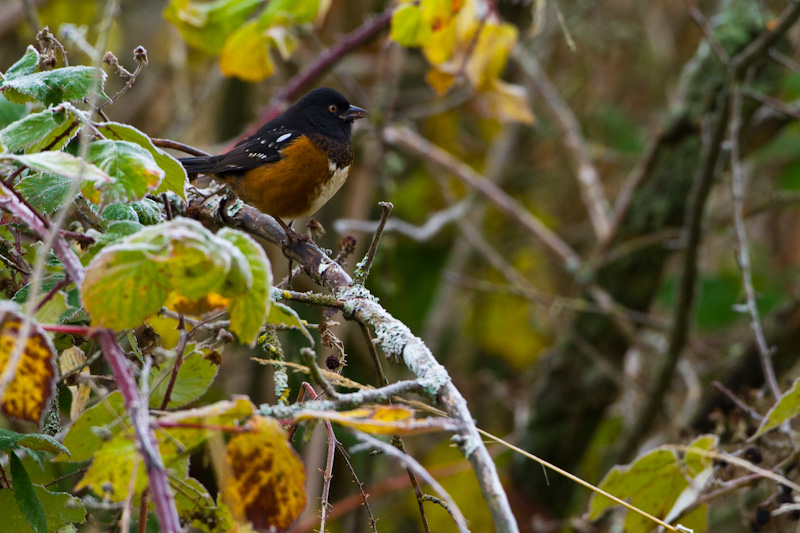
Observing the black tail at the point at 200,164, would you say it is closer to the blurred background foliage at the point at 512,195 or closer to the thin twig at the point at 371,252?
the blurred background foliage at the point at 512,195

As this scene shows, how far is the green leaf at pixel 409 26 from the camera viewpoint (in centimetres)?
250

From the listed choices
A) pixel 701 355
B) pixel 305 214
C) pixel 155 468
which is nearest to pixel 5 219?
pixel 155 468

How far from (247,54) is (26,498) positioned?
209 centimetres

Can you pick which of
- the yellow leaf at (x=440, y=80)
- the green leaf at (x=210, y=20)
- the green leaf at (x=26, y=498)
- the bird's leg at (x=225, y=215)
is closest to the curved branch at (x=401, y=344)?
the bird's leg at (x=225, y=215)

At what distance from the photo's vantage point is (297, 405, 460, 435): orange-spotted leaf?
2.88 feet

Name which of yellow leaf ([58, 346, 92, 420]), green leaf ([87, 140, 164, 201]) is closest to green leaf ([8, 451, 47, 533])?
yellow leaf ([58, 346, 92, 420])

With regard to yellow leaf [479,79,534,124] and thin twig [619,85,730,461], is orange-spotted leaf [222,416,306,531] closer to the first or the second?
thin twig [619,85,730,461]

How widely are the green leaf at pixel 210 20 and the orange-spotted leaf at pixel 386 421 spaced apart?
2.31 meters

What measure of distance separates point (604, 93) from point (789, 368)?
370 cm

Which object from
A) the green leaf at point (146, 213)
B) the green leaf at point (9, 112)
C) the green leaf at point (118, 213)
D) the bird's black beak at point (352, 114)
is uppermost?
the green leaf at point (9, 112)

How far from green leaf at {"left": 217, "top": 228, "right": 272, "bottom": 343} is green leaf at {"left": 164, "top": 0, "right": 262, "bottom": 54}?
215 cm

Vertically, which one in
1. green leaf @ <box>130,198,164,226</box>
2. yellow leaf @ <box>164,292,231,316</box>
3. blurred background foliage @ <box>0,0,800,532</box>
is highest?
green leaf @ <box>130,198,164,226</box>

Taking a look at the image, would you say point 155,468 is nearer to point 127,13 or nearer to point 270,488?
point 270,488

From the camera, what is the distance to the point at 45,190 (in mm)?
1194
